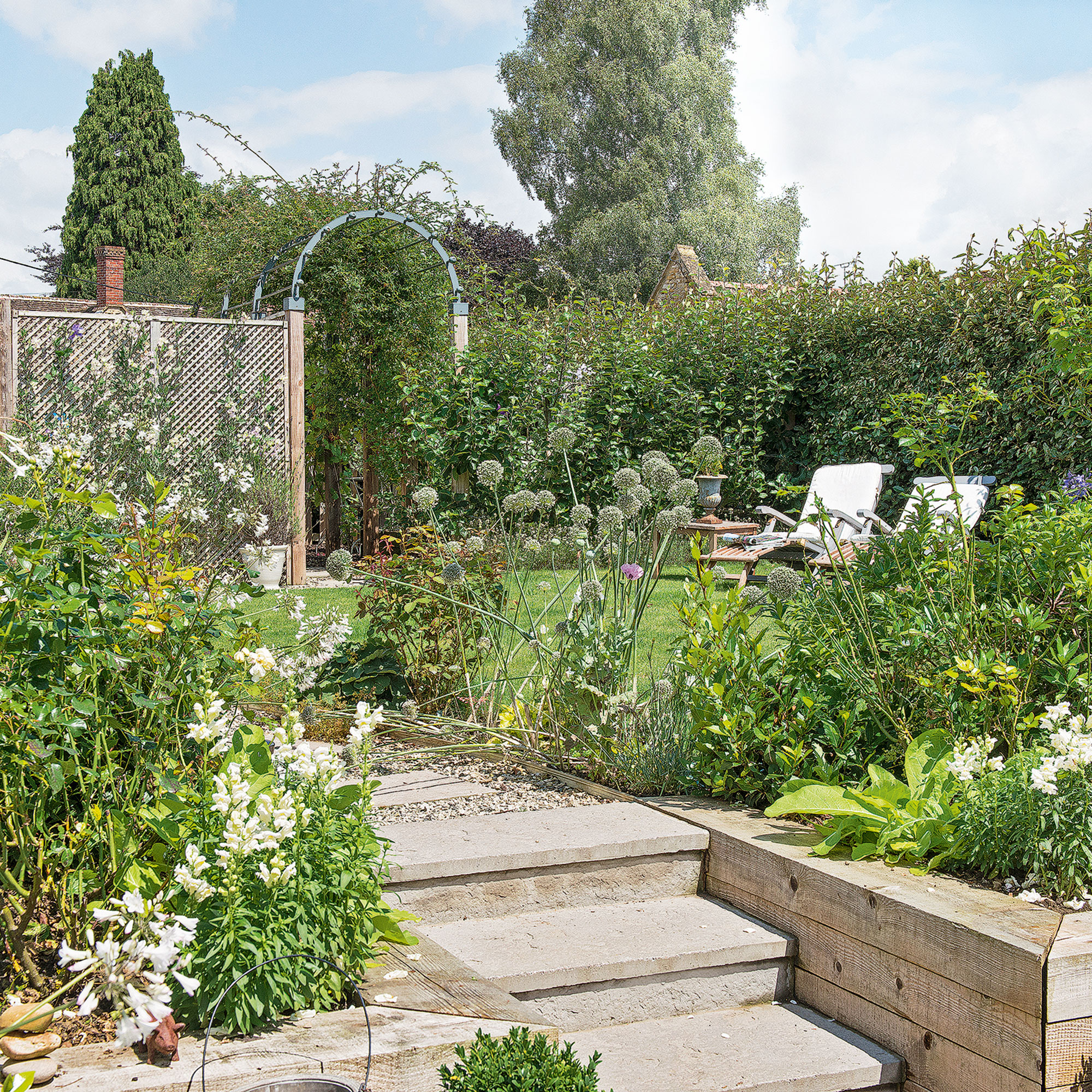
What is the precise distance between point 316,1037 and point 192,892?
310mm

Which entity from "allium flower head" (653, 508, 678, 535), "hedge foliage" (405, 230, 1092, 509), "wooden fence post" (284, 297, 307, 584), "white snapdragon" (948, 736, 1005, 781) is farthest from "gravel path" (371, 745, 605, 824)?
"wooden fence post" (284, 297, 307, 584)

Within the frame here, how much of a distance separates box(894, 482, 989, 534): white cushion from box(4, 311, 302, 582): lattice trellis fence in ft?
17.4

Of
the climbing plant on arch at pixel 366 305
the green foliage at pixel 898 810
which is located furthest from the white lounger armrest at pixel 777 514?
the climbing plant on arch at pixel 366 305

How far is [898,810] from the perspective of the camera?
2391mm

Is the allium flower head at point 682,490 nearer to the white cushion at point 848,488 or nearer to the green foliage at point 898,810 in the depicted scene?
the green foliage at point 898,810

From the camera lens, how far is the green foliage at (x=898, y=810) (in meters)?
2.32

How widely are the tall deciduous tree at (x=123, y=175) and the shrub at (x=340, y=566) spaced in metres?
26.9

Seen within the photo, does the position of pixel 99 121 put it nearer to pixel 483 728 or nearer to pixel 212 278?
pixel 212 278

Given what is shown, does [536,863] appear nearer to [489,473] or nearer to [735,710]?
[735,710]

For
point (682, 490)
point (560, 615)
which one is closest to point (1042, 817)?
point (682, 490)

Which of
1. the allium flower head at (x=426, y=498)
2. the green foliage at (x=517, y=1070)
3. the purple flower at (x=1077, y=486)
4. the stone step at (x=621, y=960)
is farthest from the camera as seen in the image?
the purple flower at (x=1077, y=486)

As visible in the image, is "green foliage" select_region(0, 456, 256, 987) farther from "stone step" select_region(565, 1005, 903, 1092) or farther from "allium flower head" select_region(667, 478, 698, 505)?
"allium flower head" select_region(667, 478, 698, 505)

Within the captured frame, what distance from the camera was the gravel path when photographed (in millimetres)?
2961

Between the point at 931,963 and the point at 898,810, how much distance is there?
1.42 ft
